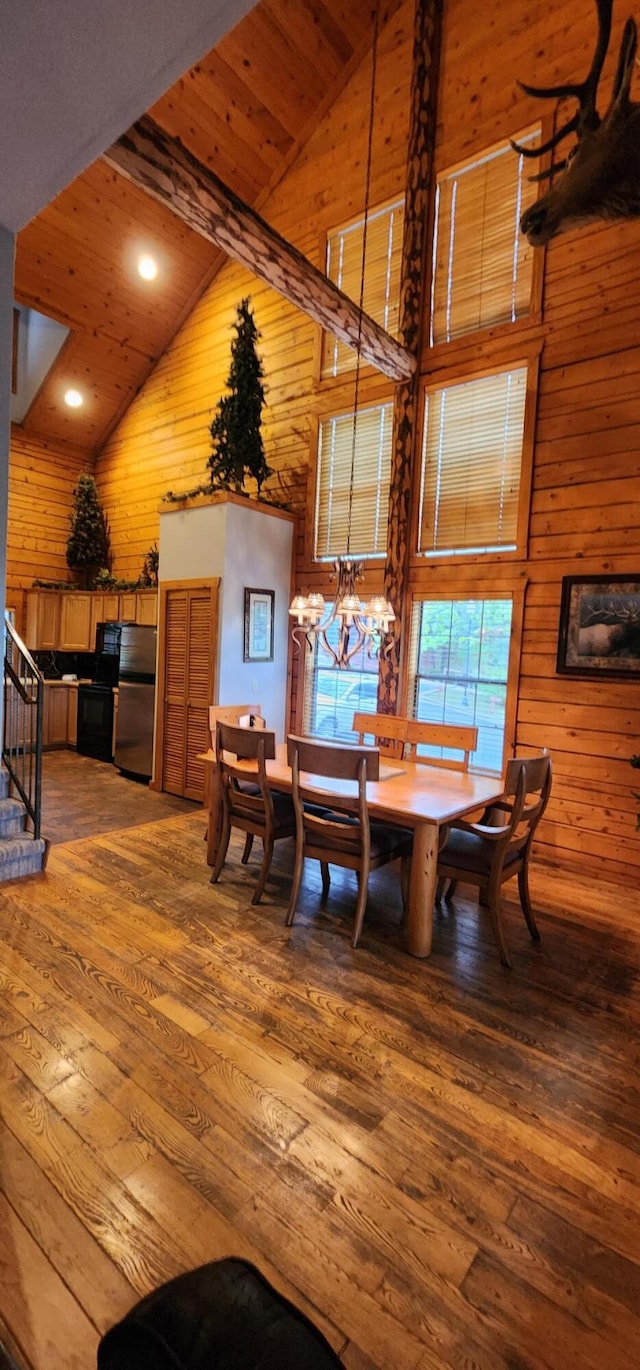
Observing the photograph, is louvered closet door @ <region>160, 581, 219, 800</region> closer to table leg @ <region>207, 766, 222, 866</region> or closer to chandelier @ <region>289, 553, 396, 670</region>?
table leg @ <region>207, 766, 222, 866</region>

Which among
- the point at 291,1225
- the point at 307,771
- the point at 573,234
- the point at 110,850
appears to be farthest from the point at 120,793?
the point at 573,234

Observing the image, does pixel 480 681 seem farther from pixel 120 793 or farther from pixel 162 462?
pixel 162 462

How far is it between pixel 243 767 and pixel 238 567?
7.80 ft

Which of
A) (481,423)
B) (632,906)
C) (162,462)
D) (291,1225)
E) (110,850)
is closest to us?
(291,1225)

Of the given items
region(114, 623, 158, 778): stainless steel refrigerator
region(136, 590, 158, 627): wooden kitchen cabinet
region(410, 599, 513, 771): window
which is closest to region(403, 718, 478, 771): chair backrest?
region(410, 599, 513, 771): window

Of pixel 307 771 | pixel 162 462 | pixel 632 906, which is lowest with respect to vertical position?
pixel 632 906

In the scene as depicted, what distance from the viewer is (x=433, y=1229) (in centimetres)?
148

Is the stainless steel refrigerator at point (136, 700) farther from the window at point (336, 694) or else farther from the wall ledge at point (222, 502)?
the window at point (336, 694)

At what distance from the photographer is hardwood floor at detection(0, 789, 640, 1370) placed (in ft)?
4.27

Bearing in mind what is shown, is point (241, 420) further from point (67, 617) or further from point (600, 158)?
point (67, 617)

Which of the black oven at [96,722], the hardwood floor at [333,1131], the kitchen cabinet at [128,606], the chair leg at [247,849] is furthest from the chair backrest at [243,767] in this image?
the kitchen cabinet at [128,606]

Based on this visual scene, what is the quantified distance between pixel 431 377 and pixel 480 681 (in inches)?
103

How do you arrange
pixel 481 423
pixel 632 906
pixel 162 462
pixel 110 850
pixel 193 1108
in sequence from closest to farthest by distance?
pixel 193 1108
pixel 632 906
pixel 110 850
pixel 481 423
pixel 162 462

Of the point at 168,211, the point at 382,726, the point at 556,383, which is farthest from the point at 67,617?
the point at 556,383
